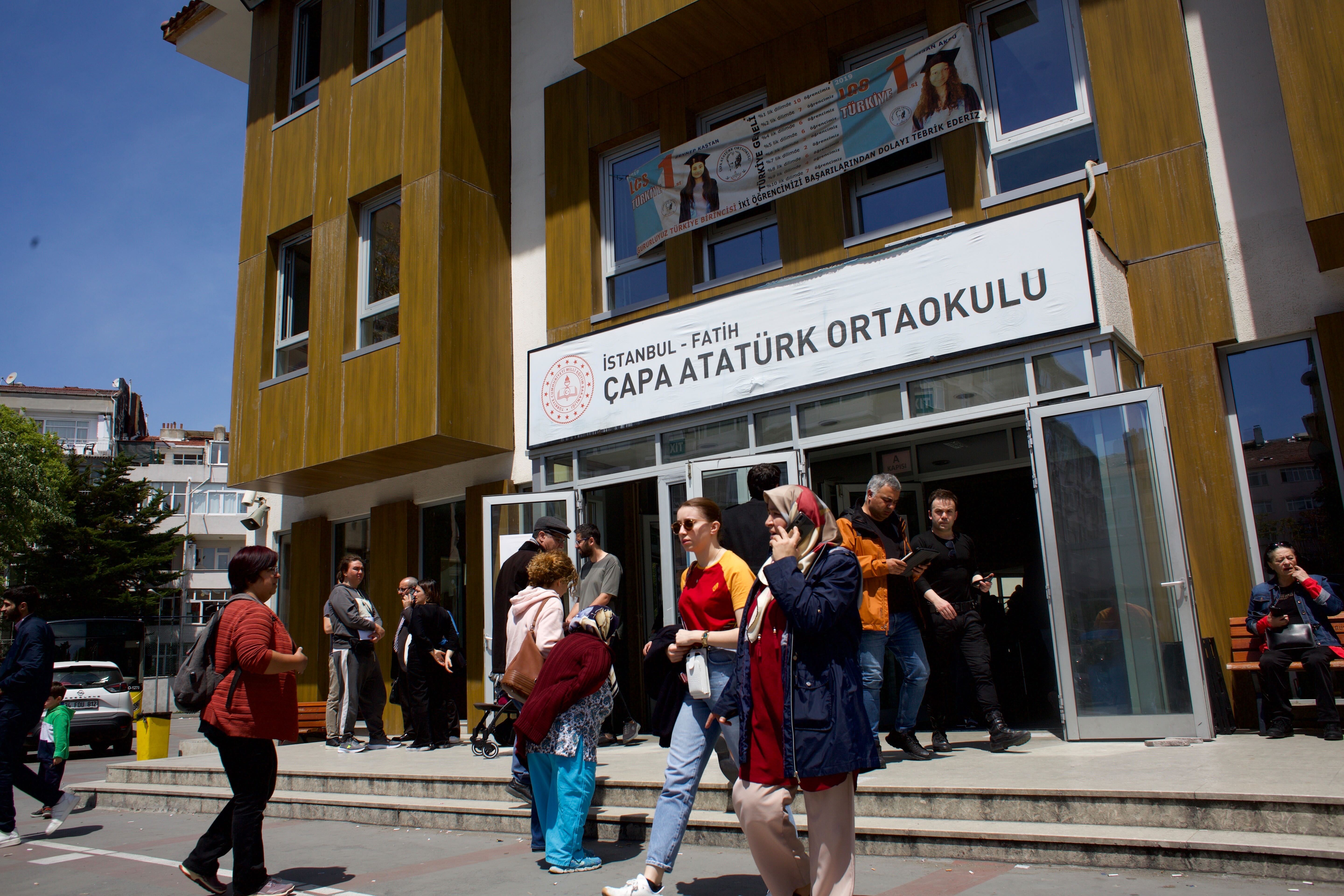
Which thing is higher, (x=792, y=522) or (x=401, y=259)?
(x=401, y=259)

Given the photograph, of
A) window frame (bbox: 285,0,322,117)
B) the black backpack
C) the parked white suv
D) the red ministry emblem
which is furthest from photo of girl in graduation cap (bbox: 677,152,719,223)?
the parked white suv

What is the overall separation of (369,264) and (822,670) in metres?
10.1

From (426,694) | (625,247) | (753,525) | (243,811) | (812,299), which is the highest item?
(625,247)

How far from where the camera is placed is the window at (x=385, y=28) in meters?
12.2

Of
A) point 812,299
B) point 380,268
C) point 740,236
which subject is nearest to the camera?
point 812,299

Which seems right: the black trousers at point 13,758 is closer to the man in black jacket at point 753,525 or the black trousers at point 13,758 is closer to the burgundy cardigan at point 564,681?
the burgundy cardigan at point 564,681

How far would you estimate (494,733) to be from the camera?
8391 mm

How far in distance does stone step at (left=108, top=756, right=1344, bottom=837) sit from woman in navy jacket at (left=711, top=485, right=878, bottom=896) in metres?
1.60

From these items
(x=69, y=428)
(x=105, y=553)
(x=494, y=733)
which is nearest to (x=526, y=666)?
(x=494, y=733)

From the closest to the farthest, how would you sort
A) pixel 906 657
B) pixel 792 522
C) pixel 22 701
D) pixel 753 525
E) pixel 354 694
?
pixel 792 522 < pixel 753 525 < pixel 906 657 < pixel 22 701 < pixel 354 694

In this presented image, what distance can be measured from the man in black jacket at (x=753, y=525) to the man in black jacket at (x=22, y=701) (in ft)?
16.7

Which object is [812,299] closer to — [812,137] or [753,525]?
[812,137]

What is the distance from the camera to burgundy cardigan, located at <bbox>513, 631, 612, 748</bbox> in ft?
16.0

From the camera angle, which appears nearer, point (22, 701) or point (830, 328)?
point (22, 701)
